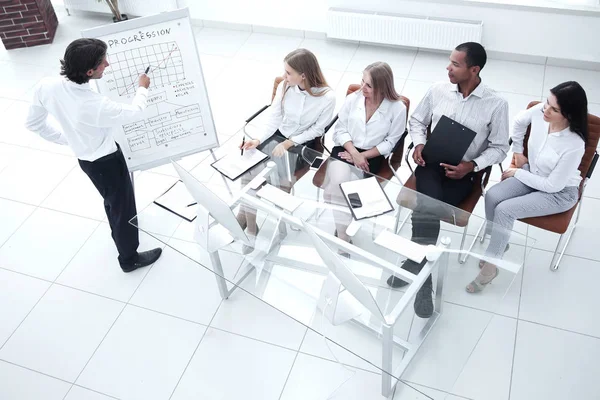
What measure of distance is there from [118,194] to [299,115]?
1.23m

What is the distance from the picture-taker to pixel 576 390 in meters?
2.96

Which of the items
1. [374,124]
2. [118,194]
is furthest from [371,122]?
[118,194]

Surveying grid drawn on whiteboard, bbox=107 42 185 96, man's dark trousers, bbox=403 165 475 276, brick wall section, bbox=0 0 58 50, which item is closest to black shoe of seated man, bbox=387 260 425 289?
man's dark trousers, bbox=403 165 475 276

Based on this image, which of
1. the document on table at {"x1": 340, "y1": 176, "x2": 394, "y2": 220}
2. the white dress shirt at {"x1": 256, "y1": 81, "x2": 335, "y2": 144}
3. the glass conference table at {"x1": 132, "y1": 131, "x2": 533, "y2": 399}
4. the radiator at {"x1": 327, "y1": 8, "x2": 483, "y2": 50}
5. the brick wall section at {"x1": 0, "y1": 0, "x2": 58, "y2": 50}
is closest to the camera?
the glass conference table at {"x1": 132, "y1": 131, "x2": 533, "y2": 399}

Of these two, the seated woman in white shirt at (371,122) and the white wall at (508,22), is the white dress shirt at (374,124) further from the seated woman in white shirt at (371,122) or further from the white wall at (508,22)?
the white wall at (508,22)

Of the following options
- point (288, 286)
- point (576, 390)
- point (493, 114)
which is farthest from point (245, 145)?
point (576, 390)

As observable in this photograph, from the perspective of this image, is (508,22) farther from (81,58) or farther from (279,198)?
(81,58)

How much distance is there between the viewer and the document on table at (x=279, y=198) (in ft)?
9.83

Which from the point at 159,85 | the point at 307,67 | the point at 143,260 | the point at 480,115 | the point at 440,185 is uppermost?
the point at 307,67

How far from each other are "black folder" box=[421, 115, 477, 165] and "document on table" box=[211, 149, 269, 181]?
98 centimetres

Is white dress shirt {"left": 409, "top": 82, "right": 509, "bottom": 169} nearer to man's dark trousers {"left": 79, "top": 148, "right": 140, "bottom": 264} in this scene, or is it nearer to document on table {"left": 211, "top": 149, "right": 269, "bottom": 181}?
document on table {"left": 211, "top": 149, "right": 269, "bottom": 181}

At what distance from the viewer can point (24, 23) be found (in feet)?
19.6

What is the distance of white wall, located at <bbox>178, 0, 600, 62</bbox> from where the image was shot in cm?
484

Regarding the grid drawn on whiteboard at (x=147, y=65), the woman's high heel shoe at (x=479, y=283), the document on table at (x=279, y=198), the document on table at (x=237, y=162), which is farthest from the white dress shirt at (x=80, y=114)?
the woman's high heel shoe at (x=479, y=283)
